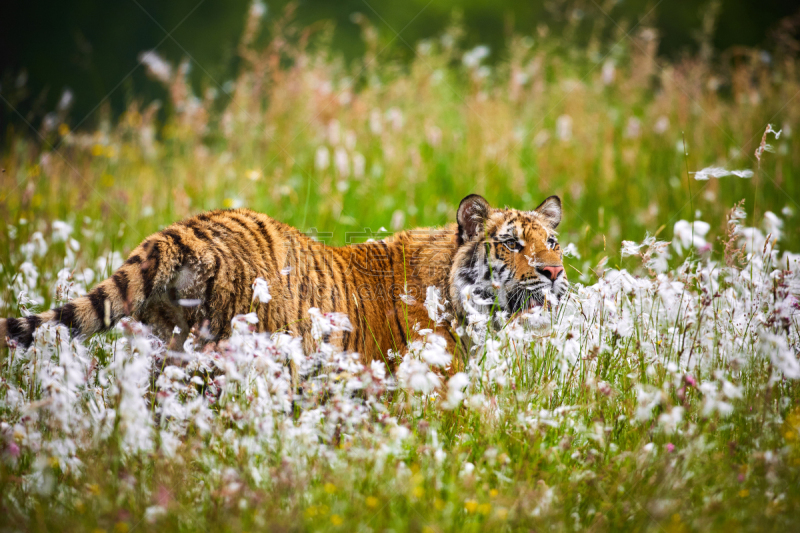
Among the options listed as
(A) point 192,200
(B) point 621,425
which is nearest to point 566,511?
(B) point 621,425

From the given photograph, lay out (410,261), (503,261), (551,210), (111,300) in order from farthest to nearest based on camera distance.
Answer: (551,210)
(410,261)
(503,261)
(111,300)

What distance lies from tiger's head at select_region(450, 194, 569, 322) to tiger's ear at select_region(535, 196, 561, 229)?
0.75ft

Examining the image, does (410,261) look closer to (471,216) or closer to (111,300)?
(471,216)

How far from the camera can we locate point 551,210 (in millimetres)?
3518

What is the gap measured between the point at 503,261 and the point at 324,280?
0.98m

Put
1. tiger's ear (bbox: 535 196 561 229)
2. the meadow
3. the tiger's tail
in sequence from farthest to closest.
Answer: tiger's ear (bbox: 535 196 561 229)
the tiger's tail
the meadow

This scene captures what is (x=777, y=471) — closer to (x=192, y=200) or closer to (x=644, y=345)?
(x=644, y=345)

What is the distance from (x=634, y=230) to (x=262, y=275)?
161 inches

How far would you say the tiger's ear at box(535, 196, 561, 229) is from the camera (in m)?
3.49

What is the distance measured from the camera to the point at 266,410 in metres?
2.01

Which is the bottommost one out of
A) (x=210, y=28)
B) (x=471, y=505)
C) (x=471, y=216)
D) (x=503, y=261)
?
(x=471, y=505)

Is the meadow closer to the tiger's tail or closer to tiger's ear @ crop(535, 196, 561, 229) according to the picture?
the tiger's tail

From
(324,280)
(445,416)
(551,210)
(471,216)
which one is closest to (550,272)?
(471,216)

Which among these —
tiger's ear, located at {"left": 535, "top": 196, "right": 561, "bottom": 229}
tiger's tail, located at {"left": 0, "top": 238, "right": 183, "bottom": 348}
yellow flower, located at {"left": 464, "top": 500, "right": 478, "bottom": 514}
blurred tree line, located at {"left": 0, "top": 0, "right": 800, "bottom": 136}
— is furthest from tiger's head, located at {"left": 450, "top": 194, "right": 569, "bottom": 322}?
blurred tree line, located at {"left": 0, "top": 0, "right": 800, "bottom": 136}
